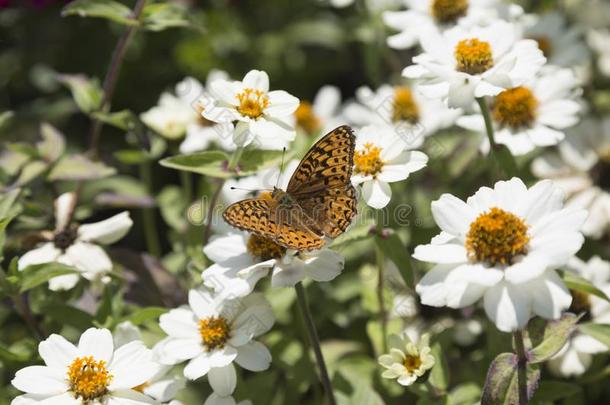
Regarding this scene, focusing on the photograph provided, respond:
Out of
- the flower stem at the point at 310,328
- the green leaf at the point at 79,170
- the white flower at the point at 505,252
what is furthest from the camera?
the green leaf at the point at 79,170

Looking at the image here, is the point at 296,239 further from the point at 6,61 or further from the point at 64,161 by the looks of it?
the point at 6,61

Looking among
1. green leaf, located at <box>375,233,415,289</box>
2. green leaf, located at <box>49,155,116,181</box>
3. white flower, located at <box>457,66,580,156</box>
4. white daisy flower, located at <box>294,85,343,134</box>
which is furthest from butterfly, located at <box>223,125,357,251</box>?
white daisy flower, located at <box>294,85,343,134</box>

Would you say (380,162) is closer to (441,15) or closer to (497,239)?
(497,239)

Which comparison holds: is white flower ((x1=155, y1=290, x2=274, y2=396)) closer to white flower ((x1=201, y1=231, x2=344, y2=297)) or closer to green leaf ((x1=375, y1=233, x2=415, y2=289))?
white flower ((x1=201, y1=231, x2=344, y2=297))

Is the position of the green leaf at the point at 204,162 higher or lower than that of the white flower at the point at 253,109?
lower

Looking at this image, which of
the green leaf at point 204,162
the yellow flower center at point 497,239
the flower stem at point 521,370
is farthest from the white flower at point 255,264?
the flower stem at point 521,370

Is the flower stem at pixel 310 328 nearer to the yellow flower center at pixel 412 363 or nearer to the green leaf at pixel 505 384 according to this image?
the yellow flower center at pixel 412 363
